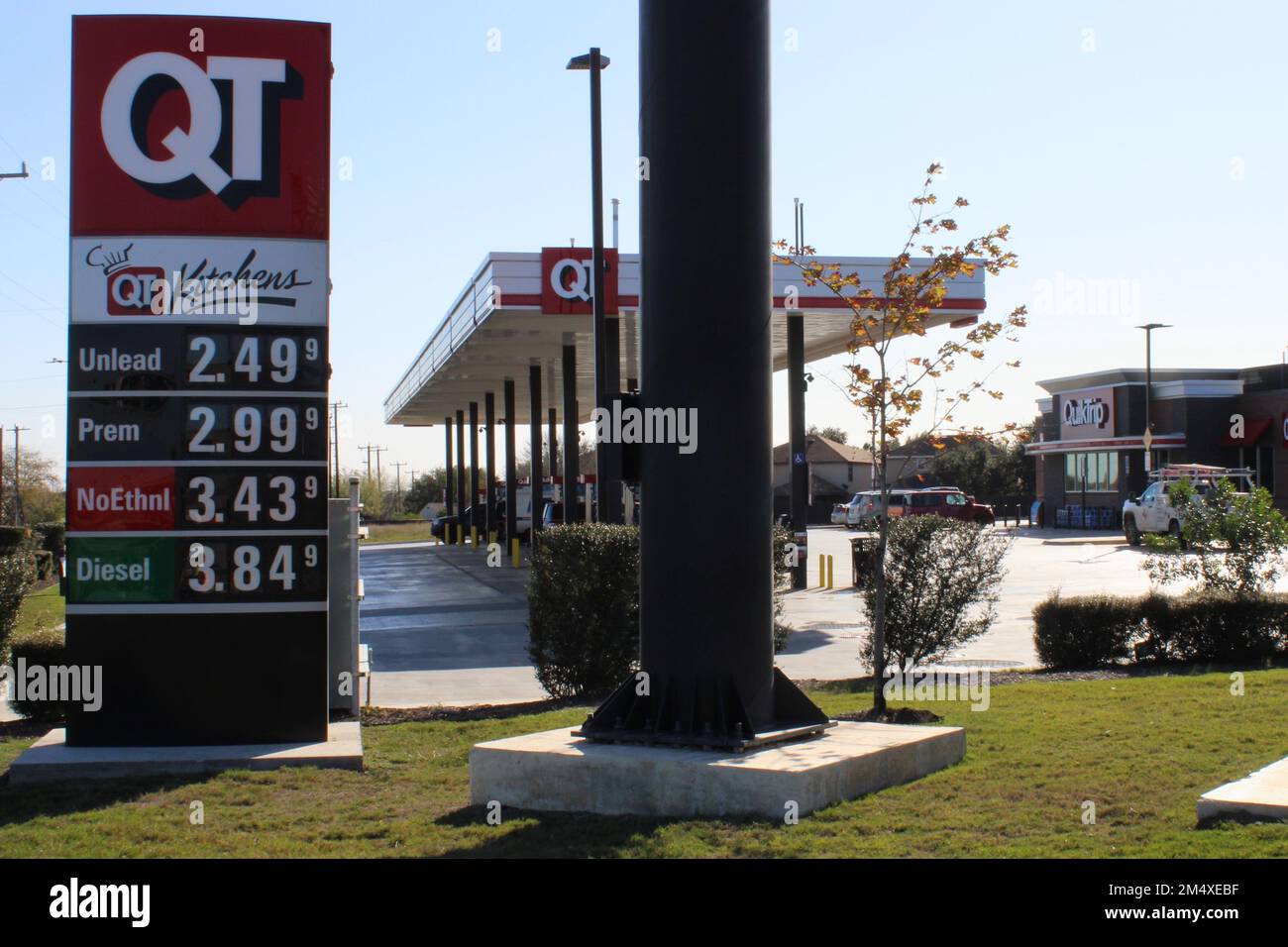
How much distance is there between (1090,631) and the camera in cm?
1412

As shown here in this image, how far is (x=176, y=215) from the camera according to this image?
9281 mm

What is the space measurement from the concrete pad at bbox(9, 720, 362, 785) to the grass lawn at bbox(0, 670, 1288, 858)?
7.7 inches

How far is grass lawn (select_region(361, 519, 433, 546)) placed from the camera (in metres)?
70.5

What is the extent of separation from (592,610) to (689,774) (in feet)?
18.2

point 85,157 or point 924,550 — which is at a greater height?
point 85,157

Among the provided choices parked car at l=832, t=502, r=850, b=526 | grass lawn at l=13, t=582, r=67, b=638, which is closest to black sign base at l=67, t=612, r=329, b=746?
grass lawn at l=13, t=582, r=67, b=638

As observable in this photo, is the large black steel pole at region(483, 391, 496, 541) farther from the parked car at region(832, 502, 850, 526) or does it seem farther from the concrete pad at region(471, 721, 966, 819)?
the concrete pad at region(471, 721, 966, 819)

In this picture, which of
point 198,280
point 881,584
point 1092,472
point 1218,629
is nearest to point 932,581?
point 881,584

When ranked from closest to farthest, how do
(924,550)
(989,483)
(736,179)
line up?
(736,179) < (924,550) < (989,483)

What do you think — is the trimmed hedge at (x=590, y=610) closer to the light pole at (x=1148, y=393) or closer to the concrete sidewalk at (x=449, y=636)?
the concrete sidewalk at (x=449, y=636)

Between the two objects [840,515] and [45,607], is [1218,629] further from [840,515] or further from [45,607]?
[840,515]

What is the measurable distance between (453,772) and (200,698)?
1936mm
